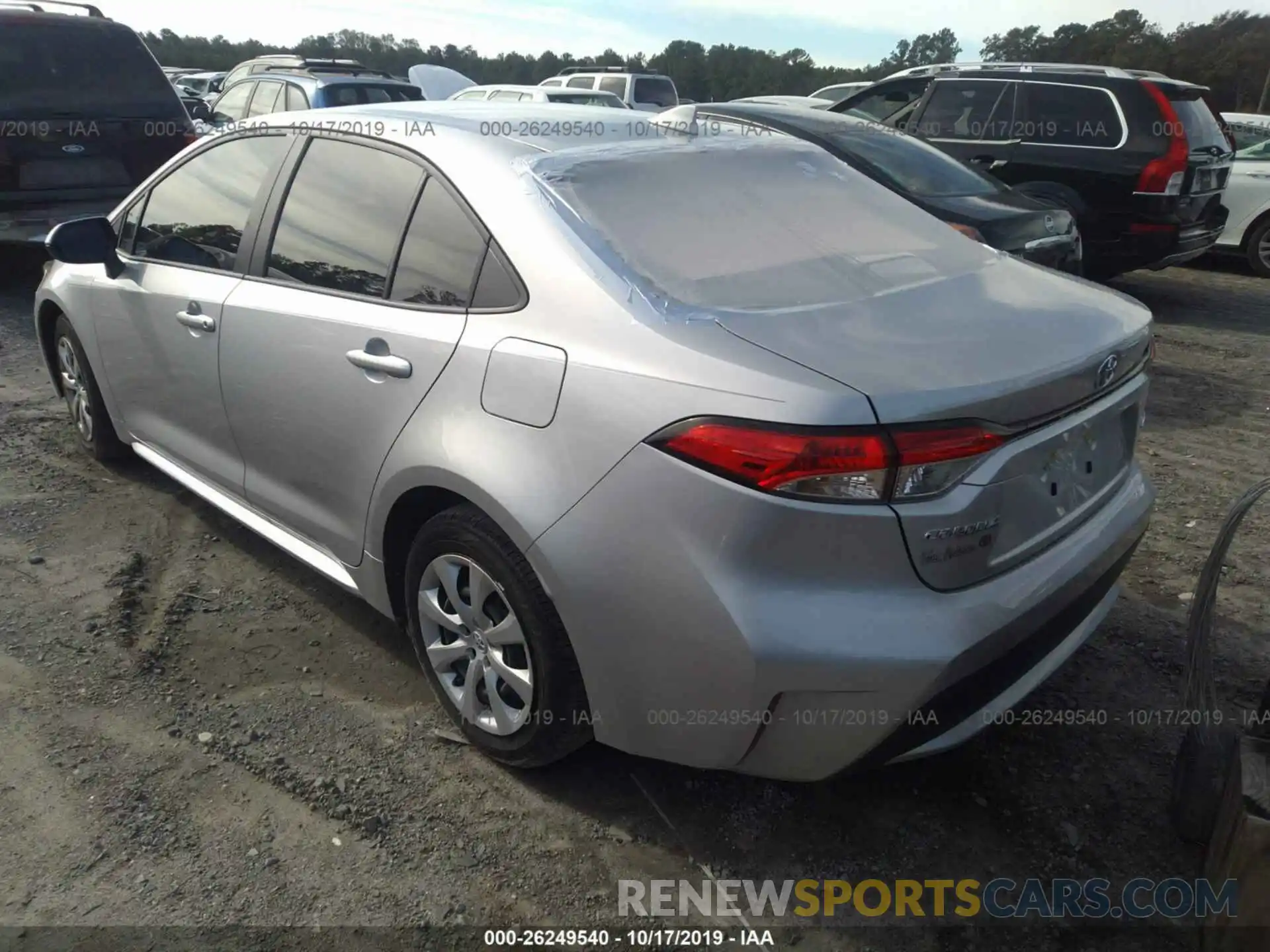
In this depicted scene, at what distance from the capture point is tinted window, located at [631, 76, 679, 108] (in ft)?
60.4

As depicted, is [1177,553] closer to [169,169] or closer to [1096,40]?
[169,169]

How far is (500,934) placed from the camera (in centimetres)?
214

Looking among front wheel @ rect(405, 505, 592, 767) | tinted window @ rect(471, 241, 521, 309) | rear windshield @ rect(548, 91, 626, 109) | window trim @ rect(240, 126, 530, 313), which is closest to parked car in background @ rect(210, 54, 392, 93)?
rear windshield @ rect(548, 91, 626, 109)

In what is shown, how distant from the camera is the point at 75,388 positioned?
445cm

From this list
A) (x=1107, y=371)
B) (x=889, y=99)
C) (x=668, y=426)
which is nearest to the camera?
(x=668, y=426)

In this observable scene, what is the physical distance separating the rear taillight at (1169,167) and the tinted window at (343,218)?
6609 mm

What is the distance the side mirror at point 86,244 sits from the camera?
3.60 metres

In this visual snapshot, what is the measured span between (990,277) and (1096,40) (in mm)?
32326

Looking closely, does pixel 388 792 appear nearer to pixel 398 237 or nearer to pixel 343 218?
pixel 398 237

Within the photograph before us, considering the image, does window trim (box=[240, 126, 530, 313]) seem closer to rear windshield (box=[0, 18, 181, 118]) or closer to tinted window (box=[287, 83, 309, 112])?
rear windshield (box=[0, 18, 181, 118])

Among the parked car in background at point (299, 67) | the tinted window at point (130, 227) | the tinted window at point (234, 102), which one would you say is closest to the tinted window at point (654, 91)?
the parked car in background at point (299, 67)

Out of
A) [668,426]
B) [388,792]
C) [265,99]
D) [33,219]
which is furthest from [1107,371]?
[265,99]

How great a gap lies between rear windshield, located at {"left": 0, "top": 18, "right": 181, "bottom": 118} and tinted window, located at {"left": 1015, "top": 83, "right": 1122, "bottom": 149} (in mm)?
6944

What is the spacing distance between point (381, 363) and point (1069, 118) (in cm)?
724
